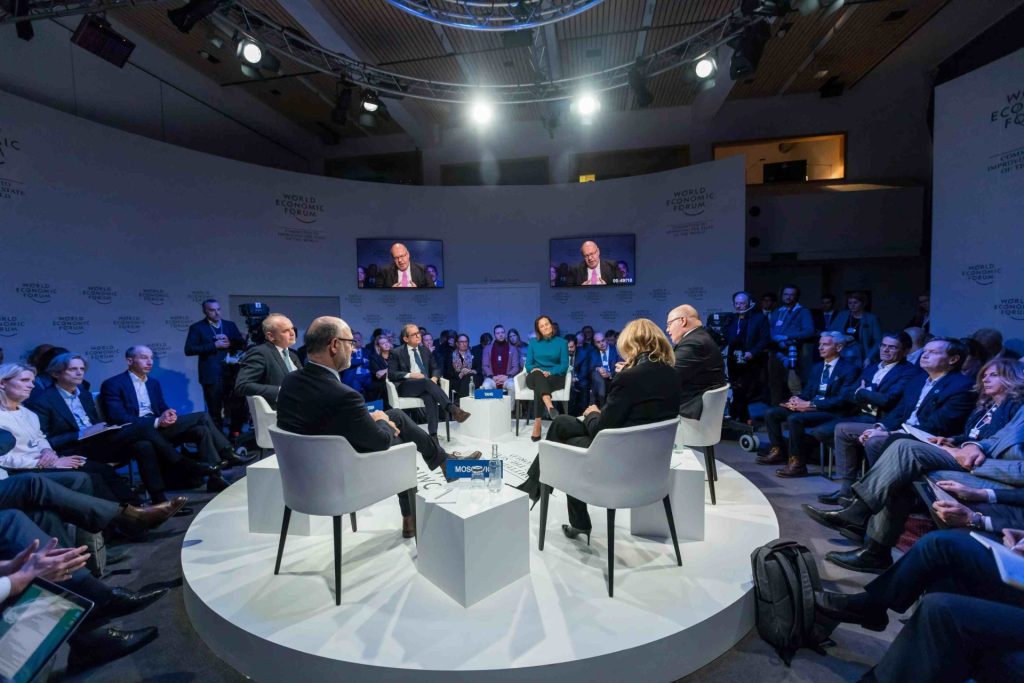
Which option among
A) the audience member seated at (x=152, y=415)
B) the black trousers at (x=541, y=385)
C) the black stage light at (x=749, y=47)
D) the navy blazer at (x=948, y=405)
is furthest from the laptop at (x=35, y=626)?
the black stage light at (x=749, y=47)

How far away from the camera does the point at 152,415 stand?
4.03m

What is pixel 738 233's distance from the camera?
7.73 m

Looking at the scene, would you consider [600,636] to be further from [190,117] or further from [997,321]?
[190,117]

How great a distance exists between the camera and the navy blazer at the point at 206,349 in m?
5.71

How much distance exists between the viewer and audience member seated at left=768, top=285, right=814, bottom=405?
6047mm

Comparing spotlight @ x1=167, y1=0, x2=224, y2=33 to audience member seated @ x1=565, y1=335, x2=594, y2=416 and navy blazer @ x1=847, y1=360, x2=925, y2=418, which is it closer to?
audience member seated @ x1=565, y1=335, x2=594, y2=416

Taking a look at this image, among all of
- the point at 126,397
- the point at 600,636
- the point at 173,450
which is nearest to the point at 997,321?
the point at 600,636

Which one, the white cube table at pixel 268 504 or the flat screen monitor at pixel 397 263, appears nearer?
the white cube table at pixel 268 504

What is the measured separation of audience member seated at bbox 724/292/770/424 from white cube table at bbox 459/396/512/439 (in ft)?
10.3

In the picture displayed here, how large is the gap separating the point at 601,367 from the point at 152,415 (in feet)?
17.4

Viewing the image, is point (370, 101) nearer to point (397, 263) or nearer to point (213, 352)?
point (397, 263)

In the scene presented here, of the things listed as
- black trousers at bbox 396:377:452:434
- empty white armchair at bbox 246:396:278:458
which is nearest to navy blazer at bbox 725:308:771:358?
black trousers at bbox 396:377:452:434

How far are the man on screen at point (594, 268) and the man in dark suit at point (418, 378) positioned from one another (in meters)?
4.08

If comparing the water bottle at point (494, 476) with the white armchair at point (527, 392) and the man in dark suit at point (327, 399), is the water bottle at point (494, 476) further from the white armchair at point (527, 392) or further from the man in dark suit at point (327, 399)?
the white armchair at point (527, 392)
